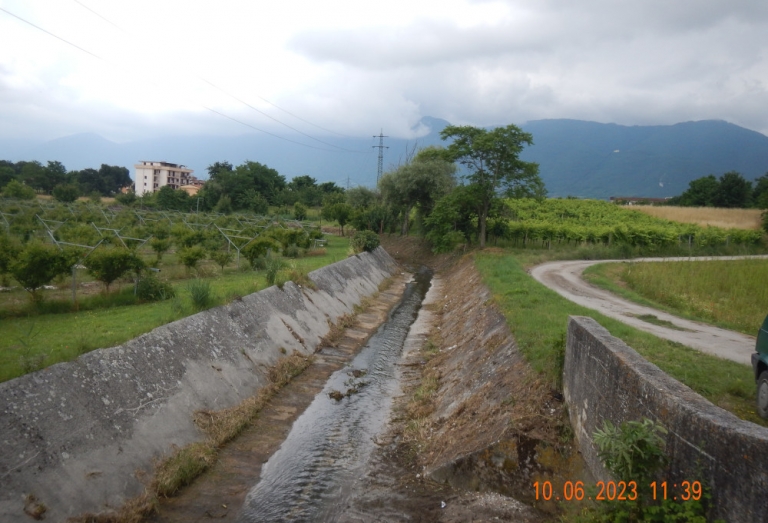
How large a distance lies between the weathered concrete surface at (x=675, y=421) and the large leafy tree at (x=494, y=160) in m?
28.9

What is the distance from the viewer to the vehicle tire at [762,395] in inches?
296

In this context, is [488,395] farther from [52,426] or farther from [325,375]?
[52,426]

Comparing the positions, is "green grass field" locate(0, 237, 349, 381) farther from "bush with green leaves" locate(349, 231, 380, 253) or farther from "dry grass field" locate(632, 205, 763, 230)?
"dry grass field" locate(632, 205, 763, 230)

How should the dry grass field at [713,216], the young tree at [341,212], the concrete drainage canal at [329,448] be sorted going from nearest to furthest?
the concrete drainage canal at [329,448]
the dry grass field at [713,216]
the young tree at [341,212]

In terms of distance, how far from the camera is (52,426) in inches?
316

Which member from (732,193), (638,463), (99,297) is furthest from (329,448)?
(732,193)

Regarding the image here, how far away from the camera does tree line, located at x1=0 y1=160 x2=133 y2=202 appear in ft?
233

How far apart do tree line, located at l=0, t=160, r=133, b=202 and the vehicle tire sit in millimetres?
79851

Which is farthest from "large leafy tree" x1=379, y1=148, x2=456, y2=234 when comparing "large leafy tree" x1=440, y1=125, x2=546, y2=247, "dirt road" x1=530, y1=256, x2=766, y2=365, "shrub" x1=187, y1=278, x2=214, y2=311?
"shrub" x1=187, y1=278, x2=214, y2=311

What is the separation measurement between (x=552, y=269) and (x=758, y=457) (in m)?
28.8

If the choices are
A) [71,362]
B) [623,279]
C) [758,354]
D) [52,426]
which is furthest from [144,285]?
[623,279]

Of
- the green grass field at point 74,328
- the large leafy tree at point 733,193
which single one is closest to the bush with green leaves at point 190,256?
the green grass field at point 74,328

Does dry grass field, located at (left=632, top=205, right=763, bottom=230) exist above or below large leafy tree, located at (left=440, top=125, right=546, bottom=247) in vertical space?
below
